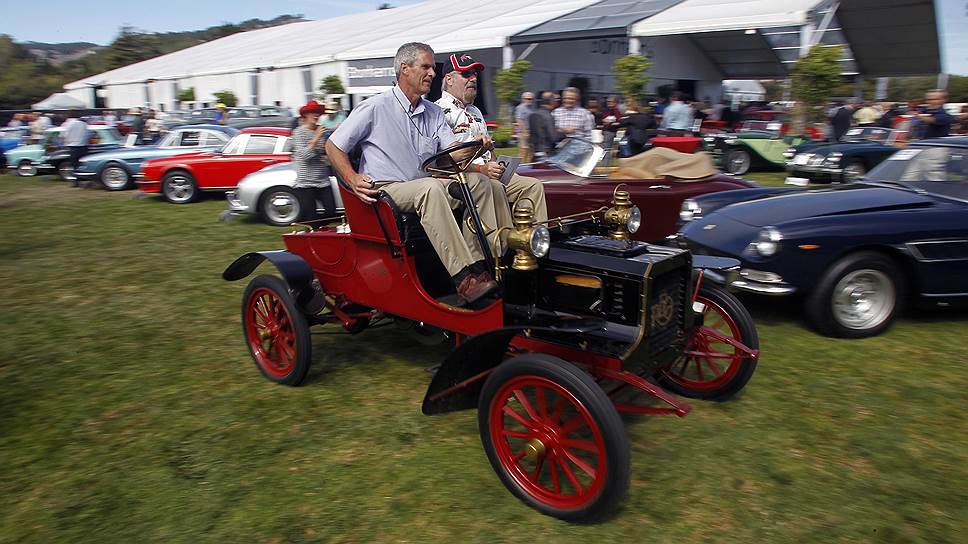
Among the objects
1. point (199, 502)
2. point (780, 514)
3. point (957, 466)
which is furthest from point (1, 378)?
point (957, 466)

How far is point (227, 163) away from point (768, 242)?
9981 millimetres

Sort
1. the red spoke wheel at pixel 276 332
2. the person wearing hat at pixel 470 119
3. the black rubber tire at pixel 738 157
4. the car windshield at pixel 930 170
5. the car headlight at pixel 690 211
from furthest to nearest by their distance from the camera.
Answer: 1. the black rubber tire at pixel 738 157
2. the car headlight at pixel 690 211
3. the car windshield at pixel 930 170
4. the red spoke wheel at pixel 276 332
5. the person wearing hat at pixel 470 119

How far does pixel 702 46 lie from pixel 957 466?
31050 millimetres

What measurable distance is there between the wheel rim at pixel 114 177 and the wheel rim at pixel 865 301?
13728 millimetres

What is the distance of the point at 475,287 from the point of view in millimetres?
3479

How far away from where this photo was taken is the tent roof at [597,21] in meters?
20.0

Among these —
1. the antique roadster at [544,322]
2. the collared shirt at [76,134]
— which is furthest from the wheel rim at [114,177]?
the antique roadster at [544,322]

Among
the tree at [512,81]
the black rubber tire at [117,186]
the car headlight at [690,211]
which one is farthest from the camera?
the tree at [512,81]

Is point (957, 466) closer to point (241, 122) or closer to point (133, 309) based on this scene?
point (133, 309)

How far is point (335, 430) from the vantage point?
3.71 m

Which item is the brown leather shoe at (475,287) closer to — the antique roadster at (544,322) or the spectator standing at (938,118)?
the antique roadster at (544,322)

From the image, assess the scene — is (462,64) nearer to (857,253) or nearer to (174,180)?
(857,253)

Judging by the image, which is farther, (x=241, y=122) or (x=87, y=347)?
(x=241, y=122)

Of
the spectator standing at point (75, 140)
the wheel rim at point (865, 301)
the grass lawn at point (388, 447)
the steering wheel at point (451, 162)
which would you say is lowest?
the grass lawn at point (388, 447)
